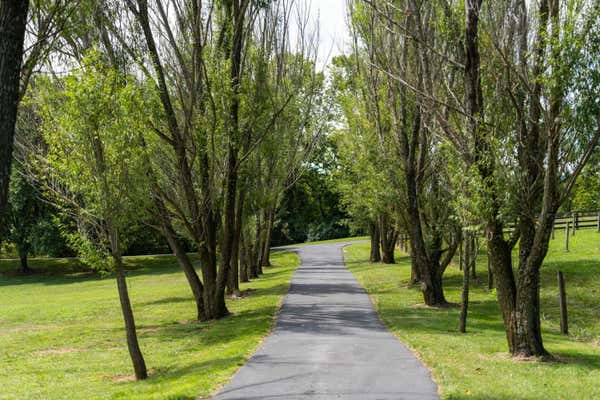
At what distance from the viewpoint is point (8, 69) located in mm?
5551

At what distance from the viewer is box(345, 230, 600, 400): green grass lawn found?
8.91m

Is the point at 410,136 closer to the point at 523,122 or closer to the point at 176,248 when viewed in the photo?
the point at 176,248

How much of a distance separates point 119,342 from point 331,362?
28.1ft

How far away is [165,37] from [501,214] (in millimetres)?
11691

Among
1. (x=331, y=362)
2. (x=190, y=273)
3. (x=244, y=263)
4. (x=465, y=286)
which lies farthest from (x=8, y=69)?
(x=244, y=263)

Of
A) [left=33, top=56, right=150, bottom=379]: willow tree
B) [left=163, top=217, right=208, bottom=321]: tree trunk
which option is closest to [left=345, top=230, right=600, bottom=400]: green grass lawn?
[left=163, top=217, right=208, bottom=321]: tree trunk

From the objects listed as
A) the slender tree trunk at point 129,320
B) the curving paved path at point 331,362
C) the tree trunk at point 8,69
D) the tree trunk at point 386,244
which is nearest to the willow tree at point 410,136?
the curving paved path at point 331,362

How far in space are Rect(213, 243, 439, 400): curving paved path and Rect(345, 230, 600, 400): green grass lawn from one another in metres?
0.44

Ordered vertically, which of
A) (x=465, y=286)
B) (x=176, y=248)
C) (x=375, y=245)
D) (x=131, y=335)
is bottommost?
(x=131, y=335)

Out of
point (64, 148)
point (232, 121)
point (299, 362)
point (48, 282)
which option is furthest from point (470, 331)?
point (48, 282)

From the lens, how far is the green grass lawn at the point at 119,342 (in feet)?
34.9

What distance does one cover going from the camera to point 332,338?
43.9ft

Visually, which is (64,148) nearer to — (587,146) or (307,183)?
→ (587,146)

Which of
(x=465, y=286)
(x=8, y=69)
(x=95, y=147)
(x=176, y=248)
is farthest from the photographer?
(x=176, y=248)
